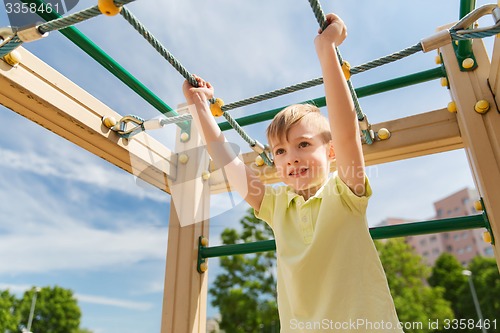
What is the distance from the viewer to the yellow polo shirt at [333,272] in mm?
824

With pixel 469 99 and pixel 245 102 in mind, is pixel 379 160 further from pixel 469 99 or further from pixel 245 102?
pixel 245 102

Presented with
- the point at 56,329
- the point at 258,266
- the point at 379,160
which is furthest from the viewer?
the point at 56,329

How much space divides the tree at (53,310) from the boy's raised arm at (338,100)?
26552 millimetres

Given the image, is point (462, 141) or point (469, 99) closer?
point (469, 99)

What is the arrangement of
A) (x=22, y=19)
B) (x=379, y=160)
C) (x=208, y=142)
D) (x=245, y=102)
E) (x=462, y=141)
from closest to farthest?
(x=22, y=19) < (x=208, y=142) < (x=245, y=102) < (x=462, y=141) < (x=379, y=160)

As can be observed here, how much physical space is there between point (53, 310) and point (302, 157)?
89.6 feet

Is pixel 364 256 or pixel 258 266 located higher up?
pixel 258 266

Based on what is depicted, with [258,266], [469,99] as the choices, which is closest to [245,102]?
[469,99]

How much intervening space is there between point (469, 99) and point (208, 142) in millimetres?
916

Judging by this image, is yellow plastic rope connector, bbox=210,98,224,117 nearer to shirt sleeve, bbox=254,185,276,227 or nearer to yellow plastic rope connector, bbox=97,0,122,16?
shirt sleeve, bbox=254,185,276,227

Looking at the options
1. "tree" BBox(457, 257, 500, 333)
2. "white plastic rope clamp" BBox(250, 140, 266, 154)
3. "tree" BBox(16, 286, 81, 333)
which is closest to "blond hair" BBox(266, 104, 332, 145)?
"white plastic rope clamp" BBox(250, 140, 266, 154)

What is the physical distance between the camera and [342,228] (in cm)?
91

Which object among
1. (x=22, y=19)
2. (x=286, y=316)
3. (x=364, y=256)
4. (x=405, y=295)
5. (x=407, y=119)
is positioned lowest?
(x=286, y=316)

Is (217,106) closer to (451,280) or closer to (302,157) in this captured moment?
(302,157)
